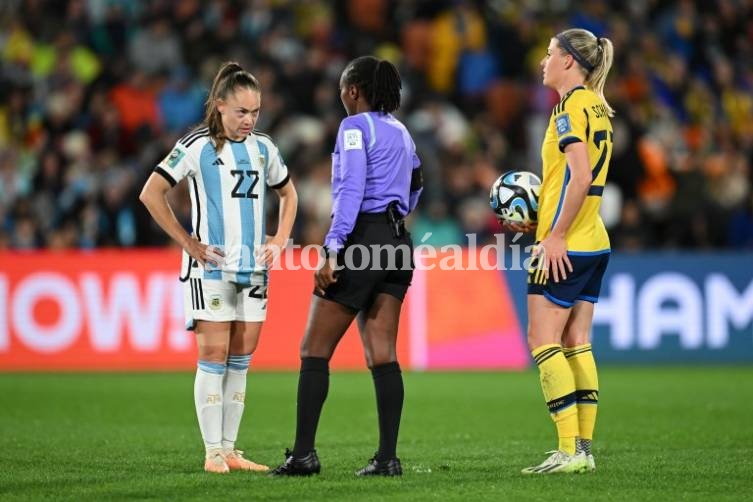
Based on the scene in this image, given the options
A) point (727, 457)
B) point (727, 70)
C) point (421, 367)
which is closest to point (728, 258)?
point (421, 367)

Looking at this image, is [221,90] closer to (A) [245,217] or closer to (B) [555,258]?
(A) [245,217]

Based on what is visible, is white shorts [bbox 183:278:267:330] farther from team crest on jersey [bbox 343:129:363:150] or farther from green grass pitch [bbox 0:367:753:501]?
team crest on jersey [bbox 343:129:363:150]

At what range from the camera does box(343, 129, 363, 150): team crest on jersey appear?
6.74 m

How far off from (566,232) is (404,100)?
38.8 ft

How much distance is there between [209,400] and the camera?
23.8ft

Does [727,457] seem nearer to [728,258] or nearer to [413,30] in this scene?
[728,258]

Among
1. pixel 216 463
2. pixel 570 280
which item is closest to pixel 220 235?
pixel 216 463

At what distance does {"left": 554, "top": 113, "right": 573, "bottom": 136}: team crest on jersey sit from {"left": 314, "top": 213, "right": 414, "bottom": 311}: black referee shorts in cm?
110

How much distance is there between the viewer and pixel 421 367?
49.4 feet

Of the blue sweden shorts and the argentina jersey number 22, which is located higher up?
the argentina jersey number 22

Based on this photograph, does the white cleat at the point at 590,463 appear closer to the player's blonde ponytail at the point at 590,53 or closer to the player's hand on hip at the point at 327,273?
the player's hand on hip at the point at 327,273

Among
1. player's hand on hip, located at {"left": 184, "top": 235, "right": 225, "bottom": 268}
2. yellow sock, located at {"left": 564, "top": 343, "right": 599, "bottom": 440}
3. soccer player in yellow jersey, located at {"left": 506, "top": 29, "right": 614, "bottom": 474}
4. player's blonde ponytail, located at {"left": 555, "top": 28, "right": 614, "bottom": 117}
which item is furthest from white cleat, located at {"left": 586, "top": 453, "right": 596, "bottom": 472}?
player's hand on hip, located at {"left": 184, "top": 235, "right": 225, "bottom": 268}

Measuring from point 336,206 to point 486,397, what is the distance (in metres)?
5.78

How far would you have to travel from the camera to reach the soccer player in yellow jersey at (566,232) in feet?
22.9
